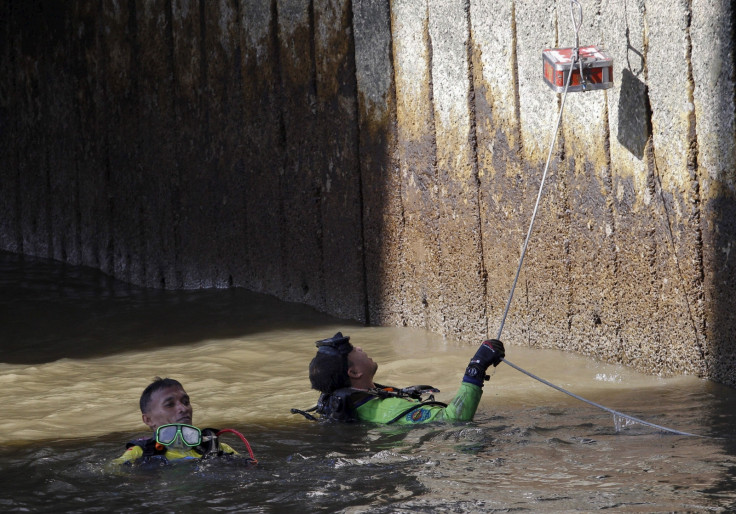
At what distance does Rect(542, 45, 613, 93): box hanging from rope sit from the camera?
17.9 feet

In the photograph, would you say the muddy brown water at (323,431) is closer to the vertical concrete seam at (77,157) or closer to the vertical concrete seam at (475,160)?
the vertical concrete seam at (475,160)

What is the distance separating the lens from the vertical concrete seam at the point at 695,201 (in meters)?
5.10

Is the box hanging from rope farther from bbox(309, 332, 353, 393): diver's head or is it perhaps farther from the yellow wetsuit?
the yellow wetsuit

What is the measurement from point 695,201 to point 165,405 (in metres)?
2.75

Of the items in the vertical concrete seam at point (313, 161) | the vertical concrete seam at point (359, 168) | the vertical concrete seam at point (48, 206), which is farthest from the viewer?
the vertical concrete seam at point (48, 206)

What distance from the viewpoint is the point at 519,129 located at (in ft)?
20.4

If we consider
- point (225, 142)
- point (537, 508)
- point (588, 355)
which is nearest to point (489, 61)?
point (588, 355)

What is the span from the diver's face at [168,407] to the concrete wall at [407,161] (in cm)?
249

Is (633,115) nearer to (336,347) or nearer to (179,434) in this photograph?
(336,347)

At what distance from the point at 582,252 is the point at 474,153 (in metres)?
1.07

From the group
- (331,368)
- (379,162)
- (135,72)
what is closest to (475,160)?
(379,162)

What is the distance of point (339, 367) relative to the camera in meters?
5.09

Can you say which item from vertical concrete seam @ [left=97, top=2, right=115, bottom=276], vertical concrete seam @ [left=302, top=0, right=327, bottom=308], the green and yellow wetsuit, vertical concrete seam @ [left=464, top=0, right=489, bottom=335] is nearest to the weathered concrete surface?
vertical concrete seam @ [left=302, top=0, right=327, bottom=308]

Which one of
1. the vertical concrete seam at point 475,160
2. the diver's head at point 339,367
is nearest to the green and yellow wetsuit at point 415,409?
the diver's head at point 339,367
